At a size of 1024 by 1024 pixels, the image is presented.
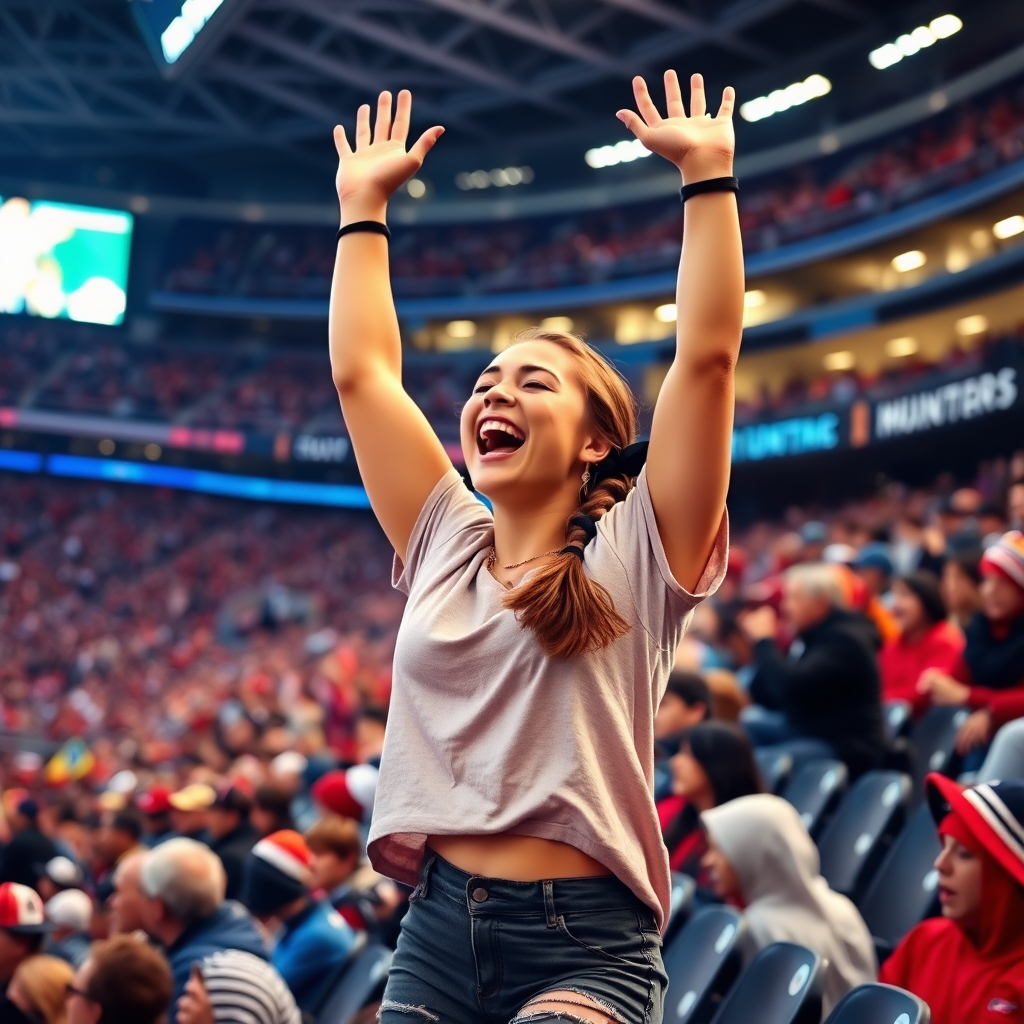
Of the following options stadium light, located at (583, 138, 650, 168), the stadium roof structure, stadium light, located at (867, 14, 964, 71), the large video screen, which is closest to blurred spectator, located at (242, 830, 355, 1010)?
the stadium roof structure

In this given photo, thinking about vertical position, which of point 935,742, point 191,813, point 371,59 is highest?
point 371,59

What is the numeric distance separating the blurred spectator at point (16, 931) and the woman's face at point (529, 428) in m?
3.08

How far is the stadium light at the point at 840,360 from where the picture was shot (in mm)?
21656

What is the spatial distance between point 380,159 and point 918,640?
4.22m

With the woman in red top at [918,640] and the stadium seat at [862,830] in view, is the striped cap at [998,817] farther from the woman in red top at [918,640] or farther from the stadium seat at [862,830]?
the woman in red top at [918,640]

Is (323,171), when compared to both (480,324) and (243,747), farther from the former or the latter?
(243,747)

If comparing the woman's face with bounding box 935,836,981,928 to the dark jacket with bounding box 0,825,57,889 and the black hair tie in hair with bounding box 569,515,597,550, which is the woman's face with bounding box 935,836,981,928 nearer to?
the black hair tie in hair with bounding box 569,515,597,550

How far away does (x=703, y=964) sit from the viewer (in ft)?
9.96

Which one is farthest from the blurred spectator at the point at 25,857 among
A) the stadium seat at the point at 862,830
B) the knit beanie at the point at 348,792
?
the stadium seat at the point at 862,830

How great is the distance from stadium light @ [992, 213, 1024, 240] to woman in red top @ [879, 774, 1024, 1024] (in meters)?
17.0

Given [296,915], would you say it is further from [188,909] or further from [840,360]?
[840,360]

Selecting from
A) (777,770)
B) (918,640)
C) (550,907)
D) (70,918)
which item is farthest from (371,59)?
(550,907)

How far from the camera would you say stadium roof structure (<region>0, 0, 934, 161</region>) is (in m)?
21.2

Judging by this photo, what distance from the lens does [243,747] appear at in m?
8.70
